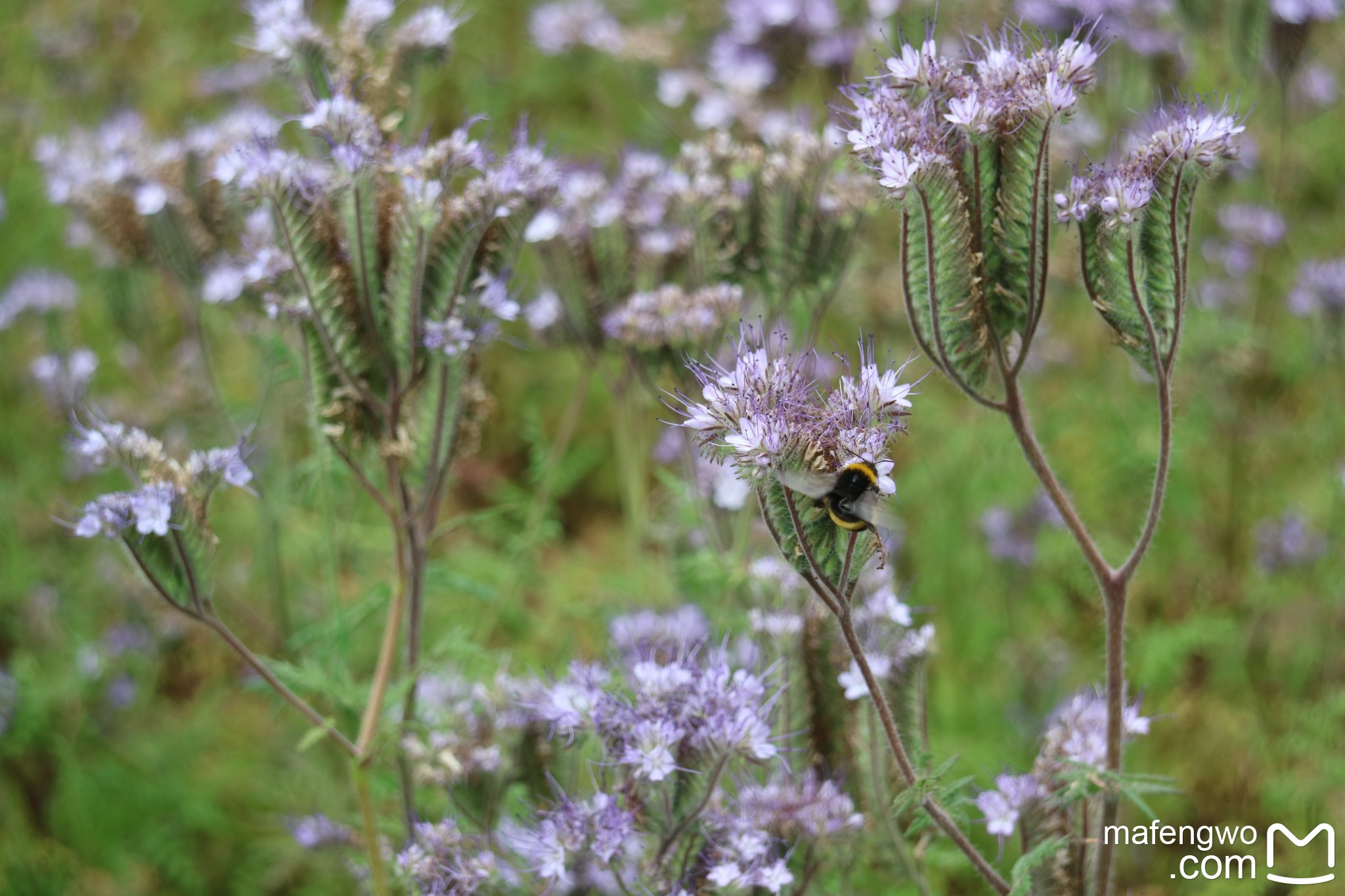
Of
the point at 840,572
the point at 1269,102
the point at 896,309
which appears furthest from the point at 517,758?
the point at 1269,102

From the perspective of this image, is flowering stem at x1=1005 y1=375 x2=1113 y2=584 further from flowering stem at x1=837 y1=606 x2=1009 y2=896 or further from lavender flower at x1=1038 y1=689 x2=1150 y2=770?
flowering stem at x1=837 y1=606 x2=1009 y2=896

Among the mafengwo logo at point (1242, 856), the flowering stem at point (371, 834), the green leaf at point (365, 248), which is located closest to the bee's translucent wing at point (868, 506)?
the green leaf at point (365, 248)

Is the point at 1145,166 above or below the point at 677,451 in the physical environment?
below

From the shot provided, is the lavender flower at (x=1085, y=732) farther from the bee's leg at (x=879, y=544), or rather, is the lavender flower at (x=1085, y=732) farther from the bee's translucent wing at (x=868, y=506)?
the bee's translucent wing at (x=868, y=506)

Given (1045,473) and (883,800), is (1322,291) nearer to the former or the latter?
(1045,473)

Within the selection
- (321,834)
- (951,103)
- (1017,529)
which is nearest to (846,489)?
(951,103)

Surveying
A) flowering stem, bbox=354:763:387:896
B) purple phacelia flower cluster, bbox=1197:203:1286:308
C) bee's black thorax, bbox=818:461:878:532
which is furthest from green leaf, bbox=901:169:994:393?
purple phacelia flower cluster, bbox=1197:203:1286:308

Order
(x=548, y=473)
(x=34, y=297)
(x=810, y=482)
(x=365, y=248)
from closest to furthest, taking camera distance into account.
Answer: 1. (x=810, y=482)
2. (x=365, y=248)
3. (x=548, y=473)
4. (x=34, y=297)
